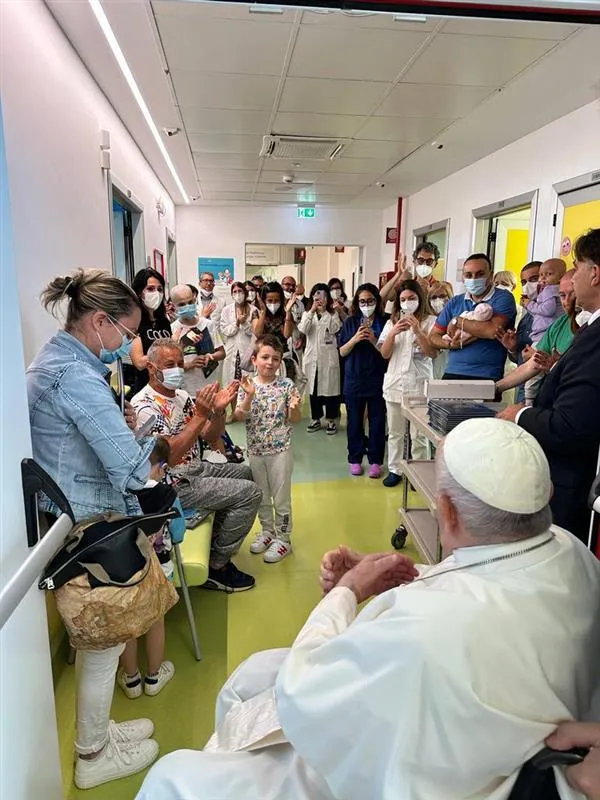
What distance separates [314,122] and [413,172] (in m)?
2.32

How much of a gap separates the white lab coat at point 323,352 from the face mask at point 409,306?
5.81 feet

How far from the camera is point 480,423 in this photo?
108 cm

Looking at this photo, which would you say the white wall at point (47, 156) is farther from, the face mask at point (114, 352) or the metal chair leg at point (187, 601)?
the metal chair leg at point (187, 601)

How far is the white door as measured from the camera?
1.03 m

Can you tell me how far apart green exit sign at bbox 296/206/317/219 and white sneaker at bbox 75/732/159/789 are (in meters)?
8.56

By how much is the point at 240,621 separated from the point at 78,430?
4.59 ft

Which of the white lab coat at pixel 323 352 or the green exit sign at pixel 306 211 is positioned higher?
the green exit sign at pixel 306 211

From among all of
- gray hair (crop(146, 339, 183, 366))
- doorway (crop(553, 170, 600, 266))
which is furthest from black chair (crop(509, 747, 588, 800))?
doorway (crop(553, 170, 600, 266))

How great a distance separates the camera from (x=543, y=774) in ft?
2.93

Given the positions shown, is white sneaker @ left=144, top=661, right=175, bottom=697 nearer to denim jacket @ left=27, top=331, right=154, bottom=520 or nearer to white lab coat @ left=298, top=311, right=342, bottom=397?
denim jacket @ left=27, top=331, right=154, bottom=520

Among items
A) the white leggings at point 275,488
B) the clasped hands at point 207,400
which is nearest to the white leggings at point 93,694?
the clasped hands at point 207,400

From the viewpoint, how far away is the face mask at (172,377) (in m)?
2.45

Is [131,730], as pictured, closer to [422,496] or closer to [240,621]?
[240,621]

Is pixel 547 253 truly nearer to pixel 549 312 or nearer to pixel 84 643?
pixel 549 312
